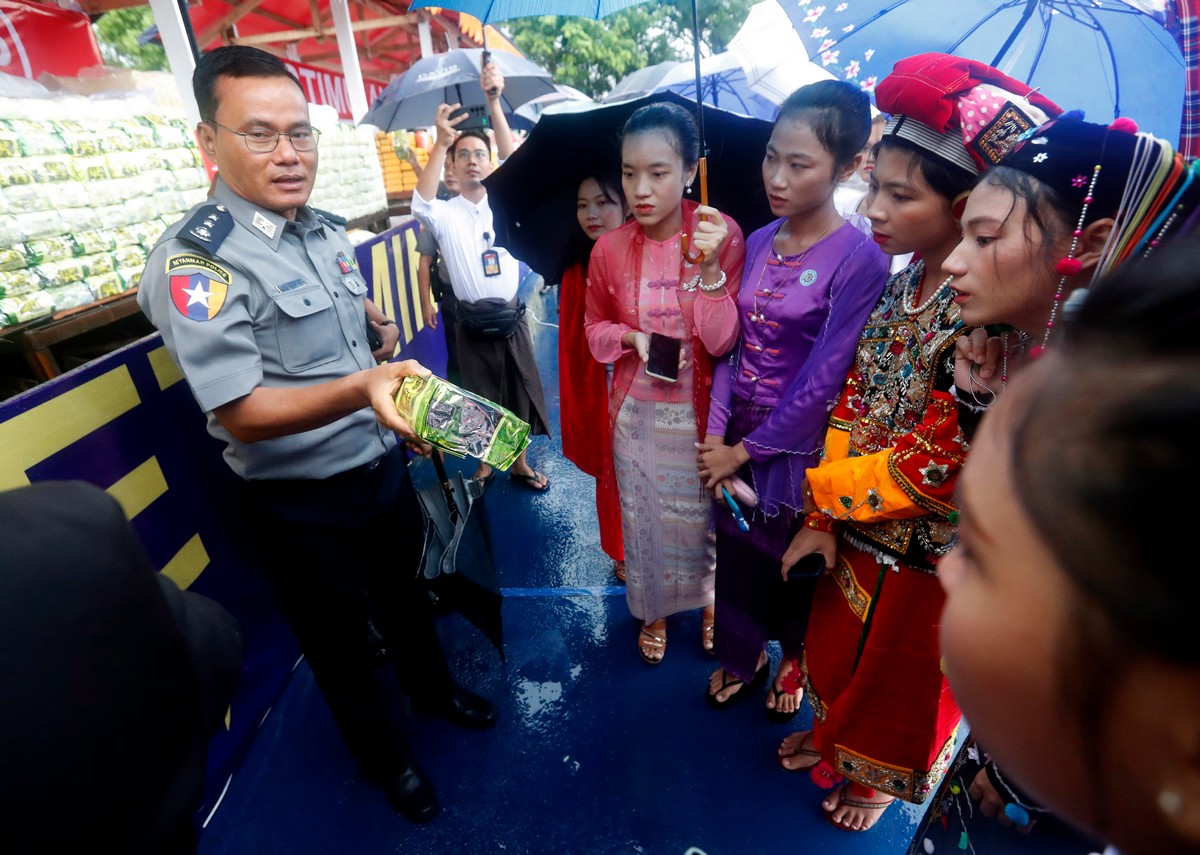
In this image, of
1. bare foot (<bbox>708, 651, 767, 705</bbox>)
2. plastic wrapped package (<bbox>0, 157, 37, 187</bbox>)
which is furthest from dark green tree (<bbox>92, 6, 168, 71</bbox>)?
bare foot (<bbox>708, 651, 767, 705</bbox>)

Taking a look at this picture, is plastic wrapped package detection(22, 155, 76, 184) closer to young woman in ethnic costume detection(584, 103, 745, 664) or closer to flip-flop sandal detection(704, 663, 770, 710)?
young woman in ethnic costume detection(584, 103, 745, 664)

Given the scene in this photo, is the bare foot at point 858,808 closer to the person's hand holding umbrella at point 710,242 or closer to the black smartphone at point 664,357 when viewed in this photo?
the black smartphone at point 664,357

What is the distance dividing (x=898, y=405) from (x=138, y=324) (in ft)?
10.4

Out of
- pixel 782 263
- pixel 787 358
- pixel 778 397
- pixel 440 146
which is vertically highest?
pixel 440 146

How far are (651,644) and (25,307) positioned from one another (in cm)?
256

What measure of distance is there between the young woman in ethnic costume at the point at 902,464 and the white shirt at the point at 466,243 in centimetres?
226

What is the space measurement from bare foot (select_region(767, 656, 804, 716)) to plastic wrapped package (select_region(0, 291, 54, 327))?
290 cm

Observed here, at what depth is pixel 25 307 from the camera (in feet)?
6.49

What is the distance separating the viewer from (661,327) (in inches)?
76.0

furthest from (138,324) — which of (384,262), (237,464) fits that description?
(237,464)

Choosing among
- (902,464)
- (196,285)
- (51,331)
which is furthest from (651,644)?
(51,331)

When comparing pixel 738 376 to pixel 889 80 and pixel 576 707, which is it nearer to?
pixel 889 80

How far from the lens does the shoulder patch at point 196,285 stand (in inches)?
49.8

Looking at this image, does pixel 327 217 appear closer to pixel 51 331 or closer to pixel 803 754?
pixel 51 331
